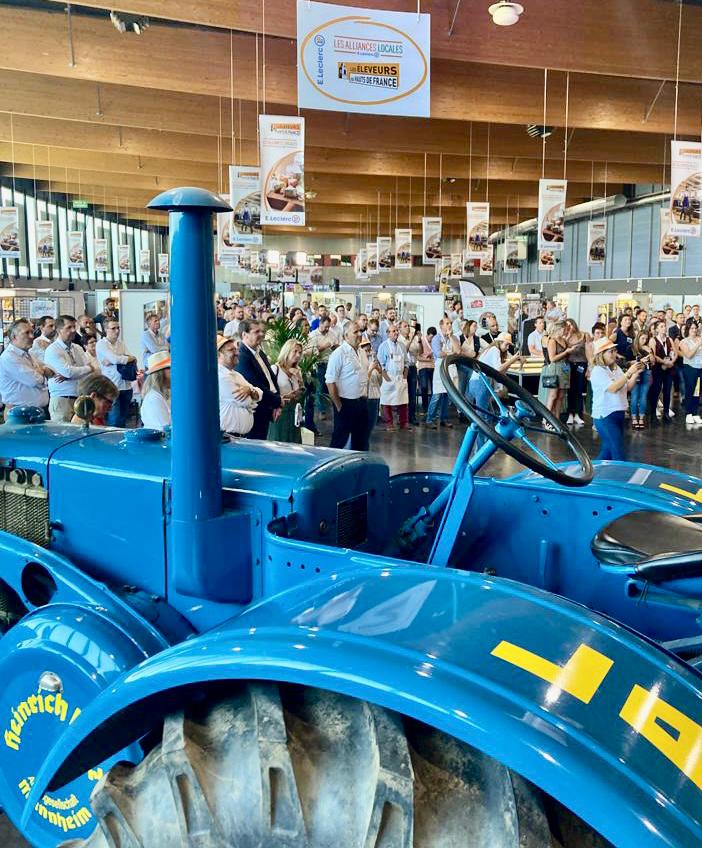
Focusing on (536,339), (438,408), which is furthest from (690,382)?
(438,408)

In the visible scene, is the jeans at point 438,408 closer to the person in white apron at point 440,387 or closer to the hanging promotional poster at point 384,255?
the person in white apron at point 440,387

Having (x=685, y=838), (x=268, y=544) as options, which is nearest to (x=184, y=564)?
(x=268, y=544)

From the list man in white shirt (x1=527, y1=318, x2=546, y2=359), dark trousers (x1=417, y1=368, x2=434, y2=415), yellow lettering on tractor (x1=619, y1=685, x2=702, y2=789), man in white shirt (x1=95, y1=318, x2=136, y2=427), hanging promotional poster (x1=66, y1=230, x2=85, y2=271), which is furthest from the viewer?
hanging promotional poster (x1=66, y1=230, x2=85, y2=271)

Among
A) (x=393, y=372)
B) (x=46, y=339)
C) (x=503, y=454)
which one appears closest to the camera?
(x=503, y=454)

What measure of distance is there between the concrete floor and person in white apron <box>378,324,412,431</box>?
494 millimetres

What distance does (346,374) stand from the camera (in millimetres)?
8945

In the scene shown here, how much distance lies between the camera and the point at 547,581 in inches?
116

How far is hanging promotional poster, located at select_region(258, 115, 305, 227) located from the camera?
932cm

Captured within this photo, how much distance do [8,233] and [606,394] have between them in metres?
12.6

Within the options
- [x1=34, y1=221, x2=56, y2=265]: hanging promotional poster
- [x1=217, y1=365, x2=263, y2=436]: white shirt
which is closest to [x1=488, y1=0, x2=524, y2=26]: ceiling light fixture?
[x1=217, y1=365, x2=263, y2=436]: white shirt

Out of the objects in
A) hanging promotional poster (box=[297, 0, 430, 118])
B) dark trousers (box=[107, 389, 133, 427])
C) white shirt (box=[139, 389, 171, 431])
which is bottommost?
dark trousers (box=[107, 389, 133, 427])

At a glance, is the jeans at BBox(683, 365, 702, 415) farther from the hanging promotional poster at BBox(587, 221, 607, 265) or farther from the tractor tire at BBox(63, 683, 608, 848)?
the tractor tire at BBox(63, 683, 608, 848)

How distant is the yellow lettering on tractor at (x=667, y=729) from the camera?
4.33 feet

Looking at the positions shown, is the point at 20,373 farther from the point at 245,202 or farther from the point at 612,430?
the point at 612,430
